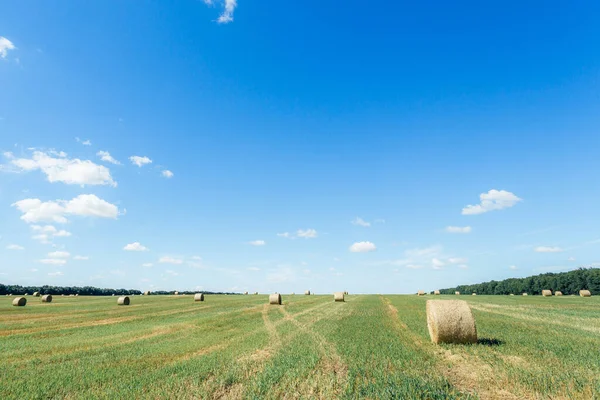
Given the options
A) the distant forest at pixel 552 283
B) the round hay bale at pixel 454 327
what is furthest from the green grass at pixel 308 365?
the distant forest at pixel 552 283

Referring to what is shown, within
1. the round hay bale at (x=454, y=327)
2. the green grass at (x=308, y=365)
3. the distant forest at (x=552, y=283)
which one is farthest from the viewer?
the distant forest at (x=552, y=283)

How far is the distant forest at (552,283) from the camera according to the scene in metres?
88.7

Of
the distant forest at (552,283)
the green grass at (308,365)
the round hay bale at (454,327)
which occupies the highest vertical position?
the distant forest at (552,283)

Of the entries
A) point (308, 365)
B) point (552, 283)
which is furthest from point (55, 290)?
point (552, 283)

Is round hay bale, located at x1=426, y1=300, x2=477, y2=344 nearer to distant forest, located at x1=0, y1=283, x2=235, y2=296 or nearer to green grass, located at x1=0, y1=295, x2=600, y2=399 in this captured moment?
green grass, located at x1=0, y1=295, x2=600, y2=399

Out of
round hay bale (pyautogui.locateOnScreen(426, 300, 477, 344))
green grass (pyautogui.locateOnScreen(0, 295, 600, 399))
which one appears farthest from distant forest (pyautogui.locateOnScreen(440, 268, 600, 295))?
round hay bale (pyautogui.locateOnScreen(426, 300, 477, 344))

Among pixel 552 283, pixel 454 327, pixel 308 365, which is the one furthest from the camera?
pixel 552 283

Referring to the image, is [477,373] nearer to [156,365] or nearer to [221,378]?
[221,378]

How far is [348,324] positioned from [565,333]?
10089 millimetres

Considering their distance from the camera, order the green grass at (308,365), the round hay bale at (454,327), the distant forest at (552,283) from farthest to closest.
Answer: the distant forest at (552,283) → the round hay bale at (454,327) → the green grass at (308,365)

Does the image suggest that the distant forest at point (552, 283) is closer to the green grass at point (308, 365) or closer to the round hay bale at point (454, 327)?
the green grass at point (308, 365)

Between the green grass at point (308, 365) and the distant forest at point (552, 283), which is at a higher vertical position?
the distant forest at point (552, 283)

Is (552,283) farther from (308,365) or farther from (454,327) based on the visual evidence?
(308,365)

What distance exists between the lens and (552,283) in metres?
101
